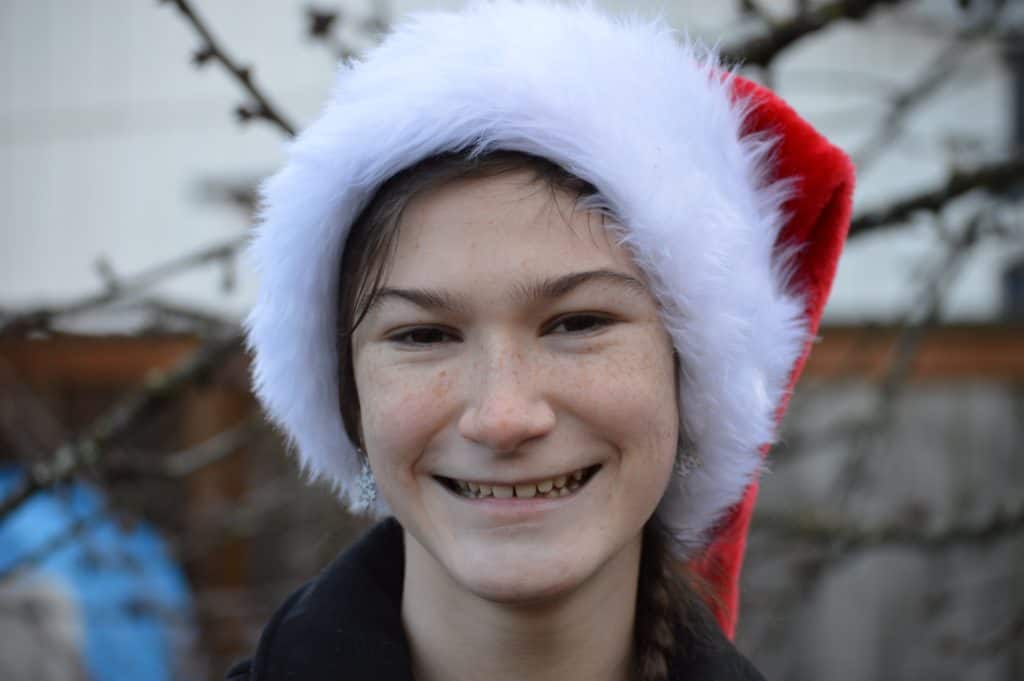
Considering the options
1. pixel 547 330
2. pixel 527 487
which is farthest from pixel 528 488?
pixel 547 330

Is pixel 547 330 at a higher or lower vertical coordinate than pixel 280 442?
higher

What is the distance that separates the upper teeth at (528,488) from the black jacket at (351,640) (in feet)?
1.04

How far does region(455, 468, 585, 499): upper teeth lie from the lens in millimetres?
1517

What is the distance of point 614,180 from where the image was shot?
1.55 metres

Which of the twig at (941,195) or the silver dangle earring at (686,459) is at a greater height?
the twig at (941,195)

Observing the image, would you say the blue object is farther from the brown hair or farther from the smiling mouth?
the smiling mouth

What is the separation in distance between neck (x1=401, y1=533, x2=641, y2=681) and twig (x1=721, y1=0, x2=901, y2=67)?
1.04 meters

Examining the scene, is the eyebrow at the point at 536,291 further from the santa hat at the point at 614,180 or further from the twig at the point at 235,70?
the twig at the point at 235,70

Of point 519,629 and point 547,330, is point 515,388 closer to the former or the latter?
point 547,330

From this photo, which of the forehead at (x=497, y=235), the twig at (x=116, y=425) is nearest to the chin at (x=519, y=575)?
the forehead at (x=497, y=235)

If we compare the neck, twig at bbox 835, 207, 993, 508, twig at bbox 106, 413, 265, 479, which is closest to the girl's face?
the neck

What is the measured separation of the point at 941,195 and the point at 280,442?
8.48 ft

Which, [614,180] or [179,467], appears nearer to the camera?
[614,180]

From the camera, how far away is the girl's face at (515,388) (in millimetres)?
1485
